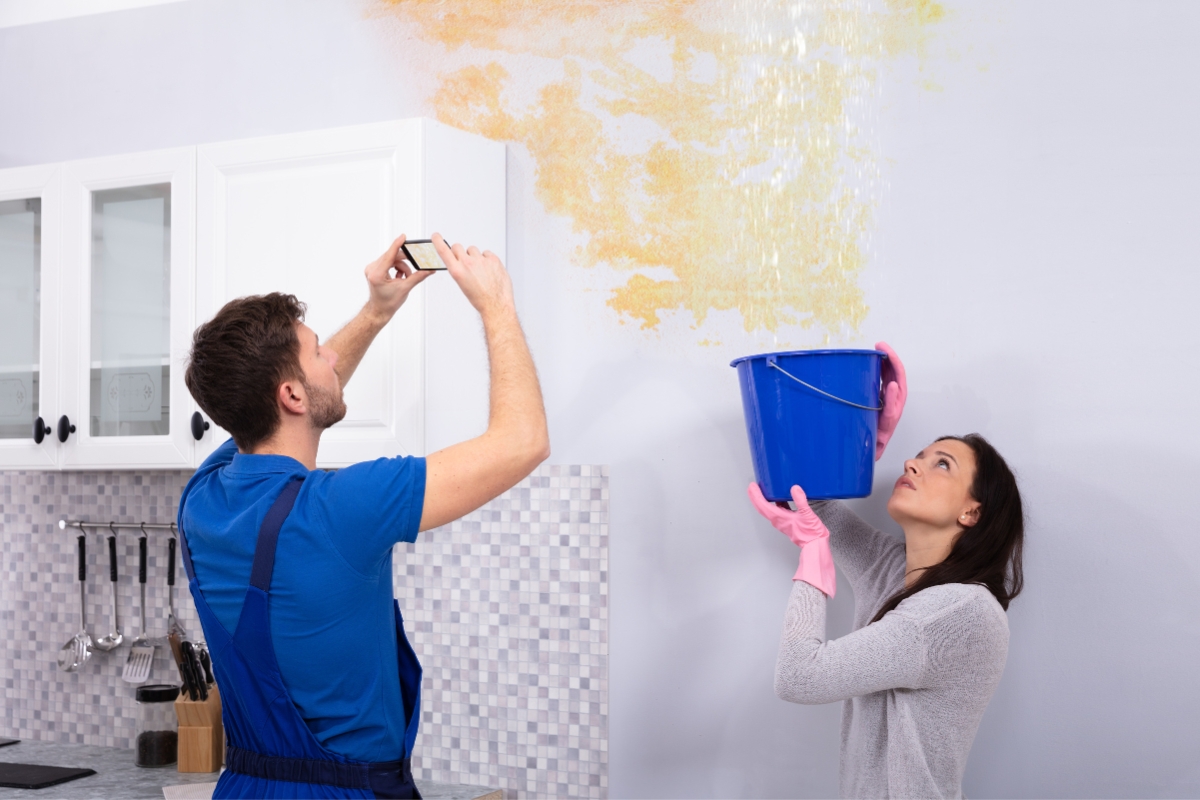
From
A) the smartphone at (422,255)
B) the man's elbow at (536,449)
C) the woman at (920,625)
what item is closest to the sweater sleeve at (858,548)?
the woman at (920,625)

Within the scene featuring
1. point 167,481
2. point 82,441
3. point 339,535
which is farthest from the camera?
point 167,481

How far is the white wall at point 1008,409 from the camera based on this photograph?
6.53 ft

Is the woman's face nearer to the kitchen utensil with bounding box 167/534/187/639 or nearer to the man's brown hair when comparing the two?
the man's brown hair

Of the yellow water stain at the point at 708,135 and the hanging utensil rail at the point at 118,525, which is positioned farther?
the hanging utensil rail at the point at 118,525

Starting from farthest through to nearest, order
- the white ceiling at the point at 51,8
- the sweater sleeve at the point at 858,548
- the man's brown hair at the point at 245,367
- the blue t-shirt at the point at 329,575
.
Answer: the white ceiling at the point at 51,8, the sweater sleeve at the point at 858,548, the man's brown hair at the point at 245,367, the blue t-shirt at the point at 329,575

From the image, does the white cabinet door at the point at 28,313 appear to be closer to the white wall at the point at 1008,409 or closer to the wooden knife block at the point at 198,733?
the wooden knife block at the point at 198,733

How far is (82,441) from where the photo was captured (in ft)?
8.07

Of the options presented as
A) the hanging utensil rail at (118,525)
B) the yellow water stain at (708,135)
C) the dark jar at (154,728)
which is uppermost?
the yellow water stain at (708,135)

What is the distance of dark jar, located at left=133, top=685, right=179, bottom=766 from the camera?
101 inches

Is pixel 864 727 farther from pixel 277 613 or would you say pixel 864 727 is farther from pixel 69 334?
pixel 69 334

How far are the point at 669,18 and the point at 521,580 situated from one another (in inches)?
50.7

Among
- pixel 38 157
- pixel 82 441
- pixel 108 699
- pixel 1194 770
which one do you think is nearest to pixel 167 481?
pixel 82 441

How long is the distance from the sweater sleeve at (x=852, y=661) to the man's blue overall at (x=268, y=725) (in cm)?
63

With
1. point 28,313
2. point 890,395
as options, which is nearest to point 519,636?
point 890,395
